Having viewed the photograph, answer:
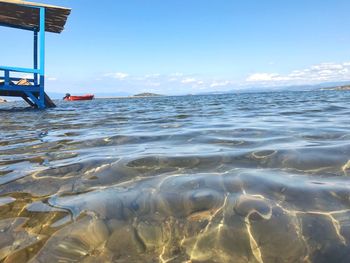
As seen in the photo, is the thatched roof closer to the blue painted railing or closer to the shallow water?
the blue painted railing

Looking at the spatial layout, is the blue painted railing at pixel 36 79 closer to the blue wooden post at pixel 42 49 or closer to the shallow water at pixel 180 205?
the blue wooden post at pixel 42 49

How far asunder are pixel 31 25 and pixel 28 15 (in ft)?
5.56

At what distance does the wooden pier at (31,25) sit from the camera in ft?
49.7

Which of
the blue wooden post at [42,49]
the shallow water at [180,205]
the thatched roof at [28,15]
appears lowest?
the shallow water at [180,205]

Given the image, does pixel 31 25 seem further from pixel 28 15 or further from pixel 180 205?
pixel 180 205

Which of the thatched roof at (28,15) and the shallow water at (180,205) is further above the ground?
the thatched roof at (28,15)

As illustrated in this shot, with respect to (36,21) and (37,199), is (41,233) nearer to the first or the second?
(37,199)

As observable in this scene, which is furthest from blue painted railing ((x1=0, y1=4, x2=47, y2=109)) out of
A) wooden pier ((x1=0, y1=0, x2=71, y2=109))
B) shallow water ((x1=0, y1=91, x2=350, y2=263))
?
shallow water ((x1=0, y1=91, x2=350, y2=263))

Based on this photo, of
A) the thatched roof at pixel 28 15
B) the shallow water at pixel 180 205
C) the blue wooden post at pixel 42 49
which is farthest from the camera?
the blue wooden post at pixel 42 49

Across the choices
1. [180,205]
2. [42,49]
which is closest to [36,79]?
[42,49]

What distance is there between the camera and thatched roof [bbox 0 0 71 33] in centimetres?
1496

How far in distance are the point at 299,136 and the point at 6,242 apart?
14.7 ft

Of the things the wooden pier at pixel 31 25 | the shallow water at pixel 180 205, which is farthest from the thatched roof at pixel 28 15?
the shallow water at pixel 180 205

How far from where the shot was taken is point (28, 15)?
16531mm
